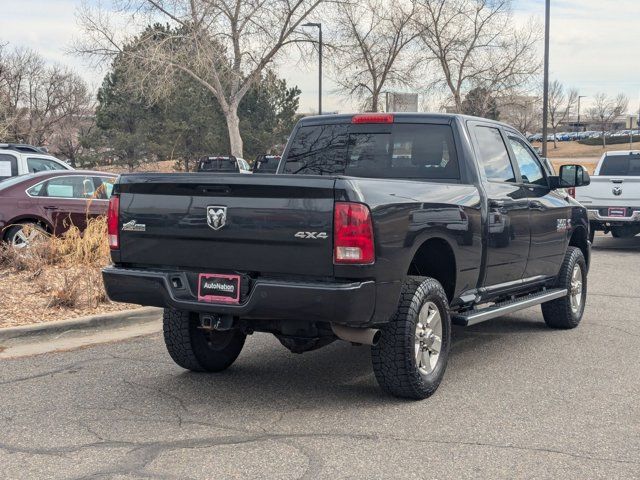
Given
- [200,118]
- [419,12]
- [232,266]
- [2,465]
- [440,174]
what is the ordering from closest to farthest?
[2,465]
[232,266]
[440,174]
[419,12]
[200,118]

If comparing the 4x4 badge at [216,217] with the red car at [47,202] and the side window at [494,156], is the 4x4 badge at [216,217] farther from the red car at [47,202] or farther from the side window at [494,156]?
the red car at [47,202]

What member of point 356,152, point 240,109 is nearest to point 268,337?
point 356,152

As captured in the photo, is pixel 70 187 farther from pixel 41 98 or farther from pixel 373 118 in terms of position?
pixel 41 98

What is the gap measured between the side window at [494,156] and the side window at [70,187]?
24.9 feet

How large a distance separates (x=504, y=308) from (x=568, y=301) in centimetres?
175

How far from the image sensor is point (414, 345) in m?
5.42

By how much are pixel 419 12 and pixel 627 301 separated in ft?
110

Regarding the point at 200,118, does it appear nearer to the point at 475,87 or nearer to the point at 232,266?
the point at 475,87

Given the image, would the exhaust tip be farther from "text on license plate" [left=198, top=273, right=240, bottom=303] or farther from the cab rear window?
the cab rear window

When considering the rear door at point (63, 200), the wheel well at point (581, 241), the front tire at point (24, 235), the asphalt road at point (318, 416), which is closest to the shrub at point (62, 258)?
the front tire at point (24, 235)

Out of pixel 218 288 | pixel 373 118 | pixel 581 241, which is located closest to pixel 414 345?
pixel 218 288

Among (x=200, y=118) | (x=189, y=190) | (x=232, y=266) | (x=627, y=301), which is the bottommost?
(x=627, y=301)

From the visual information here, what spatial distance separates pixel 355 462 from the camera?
4398 millimetres

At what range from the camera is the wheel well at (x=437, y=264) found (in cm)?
598
